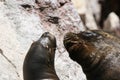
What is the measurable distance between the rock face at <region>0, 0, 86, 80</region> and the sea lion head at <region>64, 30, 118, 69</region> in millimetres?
718

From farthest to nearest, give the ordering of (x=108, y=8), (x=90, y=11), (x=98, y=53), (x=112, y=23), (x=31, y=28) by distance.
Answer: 1. (x=108, y=8)
2. (x=112, y=23)
3. (x=90, y=11)
4. (x=31, y=28)
5. (x=98, y=53)

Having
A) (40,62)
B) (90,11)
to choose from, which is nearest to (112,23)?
(90,11)

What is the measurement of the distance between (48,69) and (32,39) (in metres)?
1.05

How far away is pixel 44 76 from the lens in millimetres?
3902

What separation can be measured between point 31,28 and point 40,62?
1.22m

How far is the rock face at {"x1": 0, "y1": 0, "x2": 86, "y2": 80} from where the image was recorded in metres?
4.68

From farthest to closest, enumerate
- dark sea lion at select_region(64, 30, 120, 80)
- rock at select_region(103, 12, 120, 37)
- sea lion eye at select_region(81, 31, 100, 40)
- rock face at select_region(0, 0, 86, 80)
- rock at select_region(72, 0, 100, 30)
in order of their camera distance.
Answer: rock at select_region(103, 12, 120, 37) < rock at select_region(72, 0, 100, 30) < rock face at select_region(0, 0, 86, 80) < sea lion eye at select_region(81, 31, 100, 40) < dark sea lion at select_region(64, 30, 120, 80)

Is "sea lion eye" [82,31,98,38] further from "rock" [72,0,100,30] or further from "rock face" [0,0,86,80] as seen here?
"rock" [72,0,100,30]

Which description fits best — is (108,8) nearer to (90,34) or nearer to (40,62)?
(90,34)

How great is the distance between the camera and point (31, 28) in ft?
16.9

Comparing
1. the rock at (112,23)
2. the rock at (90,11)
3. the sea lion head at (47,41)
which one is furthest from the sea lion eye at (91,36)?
the rock at (112,23)

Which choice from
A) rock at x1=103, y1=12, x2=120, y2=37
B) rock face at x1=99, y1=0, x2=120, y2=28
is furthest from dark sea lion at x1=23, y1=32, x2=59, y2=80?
rock face at x1=99, y1=0, x2=120, y2=28

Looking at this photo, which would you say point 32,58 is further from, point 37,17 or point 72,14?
point 72,14

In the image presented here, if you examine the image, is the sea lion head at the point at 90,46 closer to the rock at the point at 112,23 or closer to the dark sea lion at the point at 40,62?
the dark sea lion at the point at 40,62
